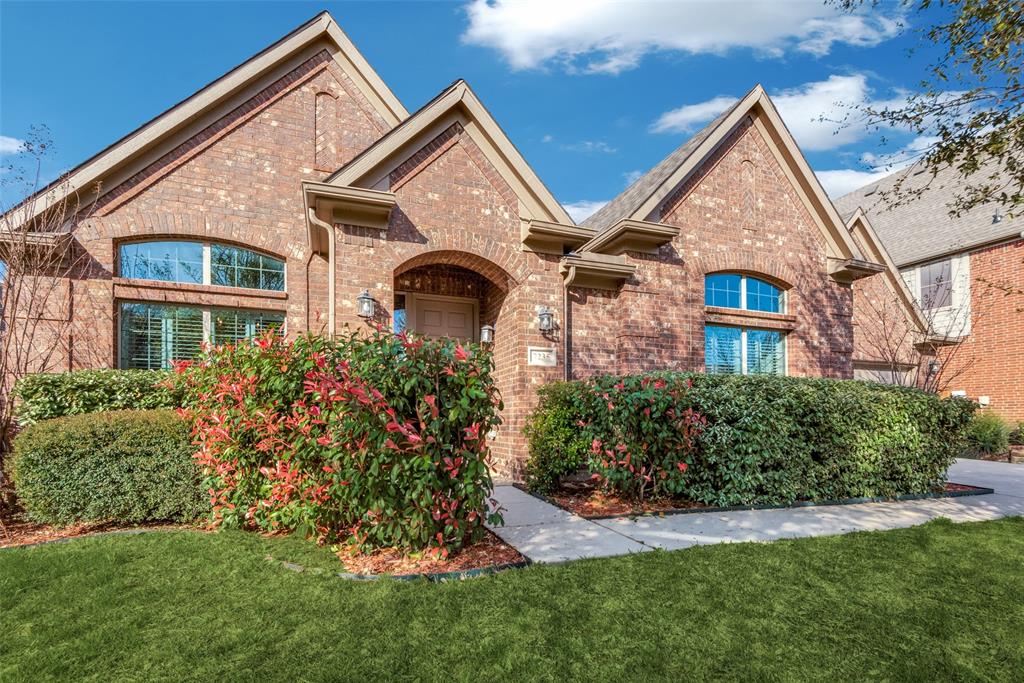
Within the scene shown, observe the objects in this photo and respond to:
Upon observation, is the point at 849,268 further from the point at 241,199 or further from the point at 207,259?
the point at 207,259

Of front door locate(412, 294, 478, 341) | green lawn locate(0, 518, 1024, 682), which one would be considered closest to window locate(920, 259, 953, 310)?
front door locate(412, 294, 478, 341)

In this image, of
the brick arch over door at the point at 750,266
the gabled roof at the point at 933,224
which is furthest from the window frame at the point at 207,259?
the gabled roof at the point at 933,224

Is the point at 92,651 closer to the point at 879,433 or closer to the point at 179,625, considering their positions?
the point at 179,625

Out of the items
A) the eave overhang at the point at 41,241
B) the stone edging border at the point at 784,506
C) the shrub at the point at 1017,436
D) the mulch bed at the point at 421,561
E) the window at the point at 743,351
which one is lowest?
the shrub at the point at 1017,436

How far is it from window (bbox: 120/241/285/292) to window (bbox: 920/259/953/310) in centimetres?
2029

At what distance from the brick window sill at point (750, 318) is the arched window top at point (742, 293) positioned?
164mm

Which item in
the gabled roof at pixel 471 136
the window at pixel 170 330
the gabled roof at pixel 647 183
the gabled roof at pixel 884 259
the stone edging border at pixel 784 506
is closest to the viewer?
the stone edging border at pixel 784 506

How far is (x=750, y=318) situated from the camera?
11.0 meters

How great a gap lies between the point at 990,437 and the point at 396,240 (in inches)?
Result: 605

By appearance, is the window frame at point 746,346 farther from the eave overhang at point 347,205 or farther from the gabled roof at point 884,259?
the eave overhang at point 347,205

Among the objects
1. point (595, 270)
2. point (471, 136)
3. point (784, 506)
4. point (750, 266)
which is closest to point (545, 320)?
point (595, 270)

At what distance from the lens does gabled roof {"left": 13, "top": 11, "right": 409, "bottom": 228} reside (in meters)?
7.89

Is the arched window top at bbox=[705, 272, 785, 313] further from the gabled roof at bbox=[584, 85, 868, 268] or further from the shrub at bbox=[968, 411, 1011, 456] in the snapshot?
the shrub at bbox=[968, 411, 1011, 456]

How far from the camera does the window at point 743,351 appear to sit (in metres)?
10.7
